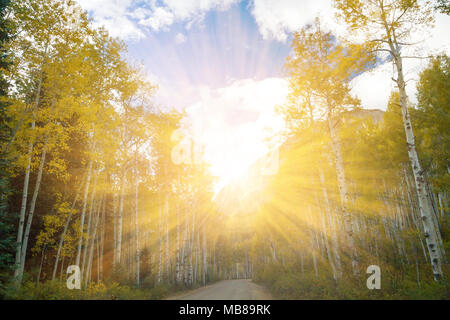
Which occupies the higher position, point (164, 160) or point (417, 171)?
point (164, 160)

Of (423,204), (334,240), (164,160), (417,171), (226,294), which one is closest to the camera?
(423,204)

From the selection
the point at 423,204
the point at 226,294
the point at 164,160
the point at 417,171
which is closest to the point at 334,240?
the point at 423,204

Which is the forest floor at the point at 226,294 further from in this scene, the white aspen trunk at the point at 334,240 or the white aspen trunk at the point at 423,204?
the white aspen trunk at the point at 423,204

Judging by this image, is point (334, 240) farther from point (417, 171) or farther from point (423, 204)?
point (417, 171)

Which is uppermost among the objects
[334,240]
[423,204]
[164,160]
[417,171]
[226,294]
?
[164,160]

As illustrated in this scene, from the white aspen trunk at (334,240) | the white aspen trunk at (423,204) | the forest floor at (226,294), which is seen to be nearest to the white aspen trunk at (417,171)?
the white aspen trunk at (423,204)

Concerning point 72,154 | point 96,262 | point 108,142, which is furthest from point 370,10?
point 96,262

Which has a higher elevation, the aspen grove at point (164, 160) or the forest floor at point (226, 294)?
the aspen grove at point (164, 160)

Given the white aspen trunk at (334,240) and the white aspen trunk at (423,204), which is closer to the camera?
the white aspen trunk at (423,204)

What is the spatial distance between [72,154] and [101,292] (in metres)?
9.20

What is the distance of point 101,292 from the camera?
29.1ft

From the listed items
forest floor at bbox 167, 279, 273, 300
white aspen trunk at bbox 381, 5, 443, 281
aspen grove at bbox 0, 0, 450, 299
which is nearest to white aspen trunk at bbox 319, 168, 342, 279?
aspen grove at bbox 0, 0, 450, 299

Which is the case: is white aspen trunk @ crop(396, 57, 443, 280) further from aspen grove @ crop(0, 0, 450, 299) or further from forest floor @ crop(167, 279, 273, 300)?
forest floor @ crop(167, 279, 273, 300)
